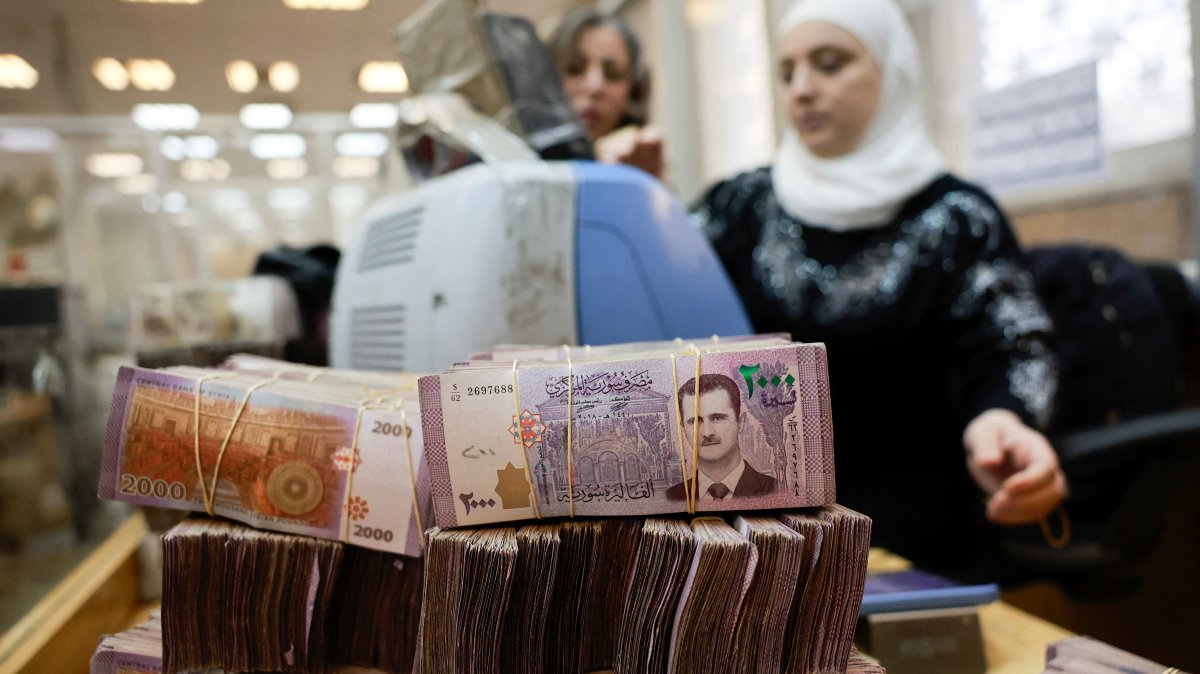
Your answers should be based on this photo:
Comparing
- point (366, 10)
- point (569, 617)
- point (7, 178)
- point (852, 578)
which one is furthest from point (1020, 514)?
point (7, 178)

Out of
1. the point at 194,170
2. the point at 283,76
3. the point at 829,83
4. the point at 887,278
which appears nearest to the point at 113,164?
the point at 194,170

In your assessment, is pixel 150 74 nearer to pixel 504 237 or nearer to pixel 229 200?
pixel 229 200

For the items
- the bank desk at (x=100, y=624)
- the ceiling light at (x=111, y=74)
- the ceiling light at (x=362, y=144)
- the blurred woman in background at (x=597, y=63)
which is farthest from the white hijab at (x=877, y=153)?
the ceiling light at (x=111, y=74)

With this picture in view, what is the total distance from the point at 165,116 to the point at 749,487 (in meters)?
1.27

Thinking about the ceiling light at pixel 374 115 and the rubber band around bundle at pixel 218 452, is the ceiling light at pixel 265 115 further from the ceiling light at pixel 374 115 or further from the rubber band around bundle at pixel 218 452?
the rubber band around bundle at pixel 218 452

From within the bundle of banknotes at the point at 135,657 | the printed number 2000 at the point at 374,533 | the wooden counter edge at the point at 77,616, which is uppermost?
the printed number 2000 at the point at 374,533

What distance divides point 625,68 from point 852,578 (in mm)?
1235

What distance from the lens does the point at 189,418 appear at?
1.95ft

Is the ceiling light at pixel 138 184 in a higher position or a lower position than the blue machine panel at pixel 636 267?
higher

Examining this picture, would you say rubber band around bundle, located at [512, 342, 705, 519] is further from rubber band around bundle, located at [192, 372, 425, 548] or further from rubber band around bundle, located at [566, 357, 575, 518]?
rubber band around bundle, located at [192, 372, 425, 548]

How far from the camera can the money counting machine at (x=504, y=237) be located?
→ 0.81m

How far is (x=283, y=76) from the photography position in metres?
1.26

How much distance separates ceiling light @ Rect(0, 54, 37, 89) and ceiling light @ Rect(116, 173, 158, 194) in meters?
0.41

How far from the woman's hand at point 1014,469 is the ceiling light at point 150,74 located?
137cm
